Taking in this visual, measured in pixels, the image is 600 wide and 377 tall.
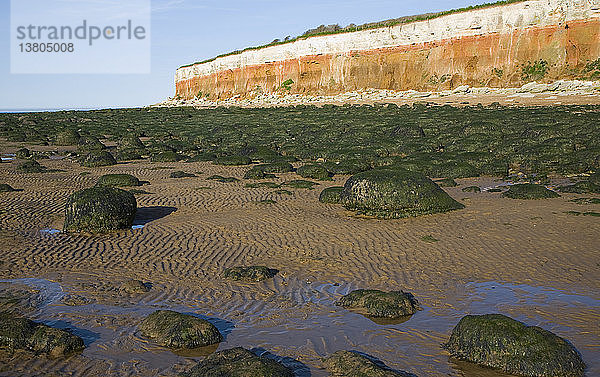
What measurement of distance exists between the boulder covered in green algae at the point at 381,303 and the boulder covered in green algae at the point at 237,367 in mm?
1928

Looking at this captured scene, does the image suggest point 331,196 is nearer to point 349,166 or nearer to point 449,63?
point 349,166

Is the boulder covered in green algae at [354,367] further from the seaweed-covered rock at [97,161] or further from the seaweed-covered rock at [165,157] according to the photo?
the seaweed-covered rock at [165,157]

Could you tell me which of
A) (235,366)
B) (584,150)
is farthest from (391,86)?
(235,366)

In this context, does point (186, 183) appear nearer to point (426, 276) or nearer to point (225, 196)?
point (225, 196)

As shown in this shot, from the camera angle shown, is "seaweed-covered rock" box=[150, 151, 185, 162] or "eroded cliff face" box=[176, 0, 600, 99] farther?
"eroded cliff face" box=[176, 0, 600, 99]

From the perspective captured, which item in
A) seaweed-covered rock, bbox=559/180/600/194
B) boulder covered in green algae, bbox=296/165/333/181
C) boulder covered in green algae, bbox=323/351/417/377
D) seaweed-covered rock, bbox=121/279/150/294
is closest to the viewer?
boulder covered in green algae, bbox=323/351/417/377

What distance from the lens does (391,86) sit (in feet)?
174

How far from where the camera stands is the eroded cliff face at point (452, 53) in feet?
136

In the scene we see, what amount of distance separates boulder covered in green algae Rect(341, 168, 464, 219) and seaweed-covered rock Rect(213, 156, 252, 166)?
897 centimetres

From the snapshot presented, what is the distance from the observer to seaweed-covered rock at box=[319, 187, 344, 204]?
13.2 m

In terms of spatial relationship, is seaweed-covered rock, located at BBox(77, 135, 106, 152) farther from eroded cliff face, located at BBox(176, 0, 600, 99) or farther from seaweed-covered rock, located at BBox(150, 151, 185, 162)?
eroded cliff face, located at BBox(176, 0, 600, 99)

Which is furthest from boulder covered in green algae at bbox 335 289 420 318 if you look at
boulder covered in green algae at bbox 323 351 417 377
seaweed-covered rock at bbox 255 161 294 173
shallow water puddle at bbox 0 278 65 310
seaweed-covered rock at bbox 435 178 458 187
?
seaweed-covered rock at bbox 255 161 294 173

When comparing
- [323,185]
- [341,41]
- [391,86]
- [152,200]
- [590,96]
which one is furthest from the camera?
[341,41]

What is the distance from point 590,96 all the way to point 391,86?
22.1 meters
